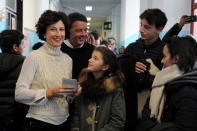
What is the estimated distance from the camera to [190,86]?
139 centimetres

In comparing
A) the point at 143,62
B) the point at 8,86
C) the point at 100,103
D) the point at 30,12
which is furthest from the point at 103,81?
the point at 30,12

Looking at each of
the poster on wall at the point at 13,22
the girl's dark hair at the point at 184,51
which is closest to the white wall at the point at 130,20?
the poster on wall at the point at 13,22

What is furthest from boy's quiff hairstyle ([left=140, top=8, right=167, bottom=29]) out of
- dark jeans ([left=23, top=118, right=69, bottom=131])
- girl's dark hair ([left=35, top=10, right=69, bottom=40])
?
dark jeans ([left=23, top=118, right=69, bottom=131])

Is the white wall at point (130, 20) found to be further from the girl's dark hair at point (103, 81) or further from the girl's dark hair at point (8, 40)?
the girl's dark hair at point (103, 81)

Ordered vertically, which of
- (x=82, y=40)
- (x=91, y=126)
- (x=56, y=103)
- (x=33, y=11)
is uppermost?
(x=33, y=11)

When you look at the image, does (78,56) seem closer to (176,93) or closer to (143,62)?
(143,62)

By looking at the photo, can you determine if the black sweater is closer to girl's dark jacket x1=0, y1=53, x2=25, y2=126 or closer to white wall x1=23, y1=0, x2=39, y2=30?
girl's dark jacket x1=0, y1=53, x2=25, y2=126

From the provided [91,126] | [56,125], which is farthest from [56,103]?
[91,126]

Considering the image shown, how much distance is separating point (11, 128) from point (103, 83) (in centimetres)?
107

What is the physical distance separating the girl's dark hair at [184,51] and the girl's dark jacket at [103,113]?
593mm

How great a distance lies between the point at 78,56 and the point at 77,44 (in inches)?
5.1

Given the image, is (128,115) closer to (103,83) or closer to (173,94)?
(103,83)

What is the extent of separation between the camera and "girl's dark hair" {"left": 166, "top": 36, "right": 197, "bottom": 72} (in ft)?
4.98

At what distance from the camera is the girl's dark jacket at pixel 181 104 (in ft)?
4.32
